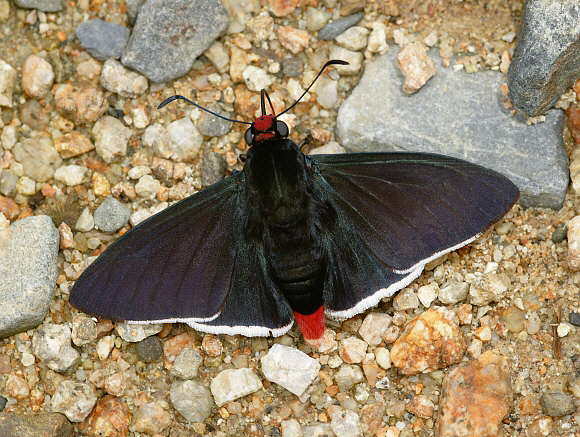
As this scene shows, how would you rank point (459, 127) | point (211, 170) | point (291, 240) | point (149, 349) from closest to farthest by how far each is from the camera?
1. point (291, 240)
2. point (149, 349)
3. point (459, 127)
4. point (211, 170)

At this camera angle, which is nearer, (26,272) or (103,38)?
(26,272)

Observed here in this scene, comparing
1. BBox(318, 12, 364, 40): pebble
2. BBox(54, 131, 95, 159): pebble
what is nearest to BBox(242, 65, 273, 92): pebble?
BBox(318, 12, 364, 40): pebble

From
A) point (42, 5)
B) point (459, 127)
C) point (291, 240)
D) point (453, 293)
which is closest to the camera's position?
point (291, 240)

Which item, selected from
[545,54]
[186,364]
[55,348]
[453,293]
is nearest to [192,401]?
[186,364]

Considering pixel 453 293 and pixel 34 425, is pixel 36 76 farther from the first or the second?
pixel 453 293

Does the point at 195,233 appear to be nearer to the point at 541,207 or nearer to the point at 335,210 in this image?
the point at 335,210

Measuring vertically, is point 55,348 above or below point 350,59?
below
